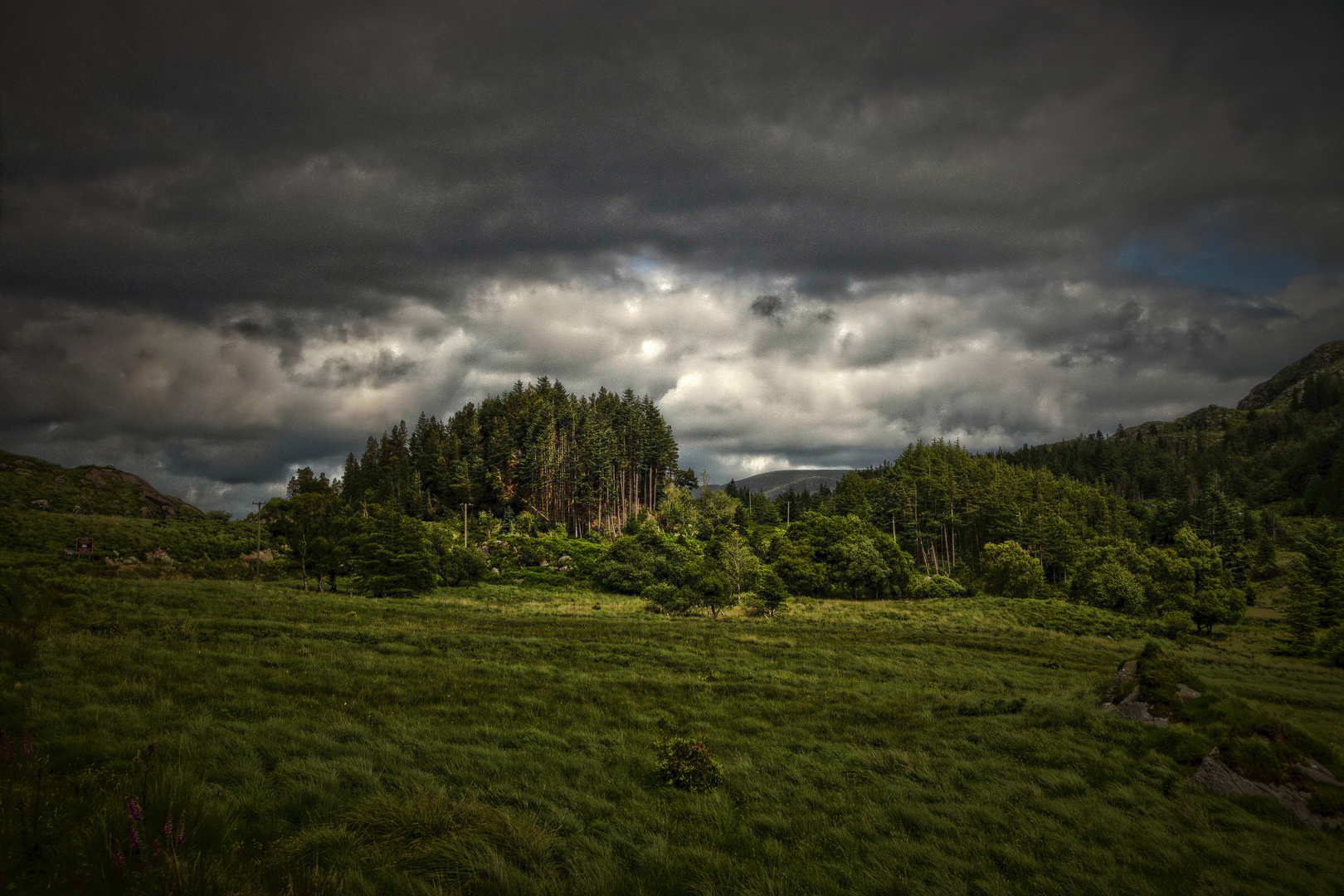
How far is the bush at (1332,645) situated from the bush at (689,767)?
66.7m

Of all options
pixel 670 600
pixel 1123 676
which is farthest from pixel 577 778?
pixel 670 600

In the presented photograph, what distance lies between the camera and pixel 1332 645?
160 feet

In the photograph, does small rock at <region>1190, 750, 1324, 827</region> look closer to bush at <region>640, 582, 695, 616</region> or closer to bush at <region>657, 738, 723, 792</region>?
bush at <region>657, 738, 723, 792</region>

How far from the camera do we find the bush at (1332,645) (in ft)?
155

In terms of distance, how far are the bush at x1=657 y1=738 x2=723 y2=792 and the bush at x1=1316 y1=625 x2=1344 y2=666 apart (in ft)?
219

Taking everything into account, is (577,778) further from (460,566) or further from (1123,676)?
(460,566)

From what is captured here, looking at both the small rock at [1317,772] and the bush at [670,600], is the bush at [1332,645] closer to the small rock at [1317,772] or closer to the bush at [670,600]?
the small rock at [1317,772]

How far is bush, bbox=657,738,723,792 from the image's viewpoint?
12039 millimetres

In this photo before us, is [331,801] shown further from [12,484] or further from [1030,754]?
[12,484]

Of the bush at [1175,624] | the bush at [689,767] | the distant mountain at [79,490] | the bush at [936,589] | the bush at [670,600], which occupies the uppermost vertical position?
the distant mountain at [79,490]

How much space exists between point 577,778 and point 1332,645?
235 feet

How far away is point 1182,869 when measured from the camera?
30.5 ft

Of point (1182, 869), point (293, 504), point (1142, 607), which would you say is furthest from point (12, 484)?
point (1142, 607)

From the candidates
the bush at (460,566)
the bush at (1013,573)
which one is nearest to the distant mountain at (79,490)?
the bush at (460,566)
